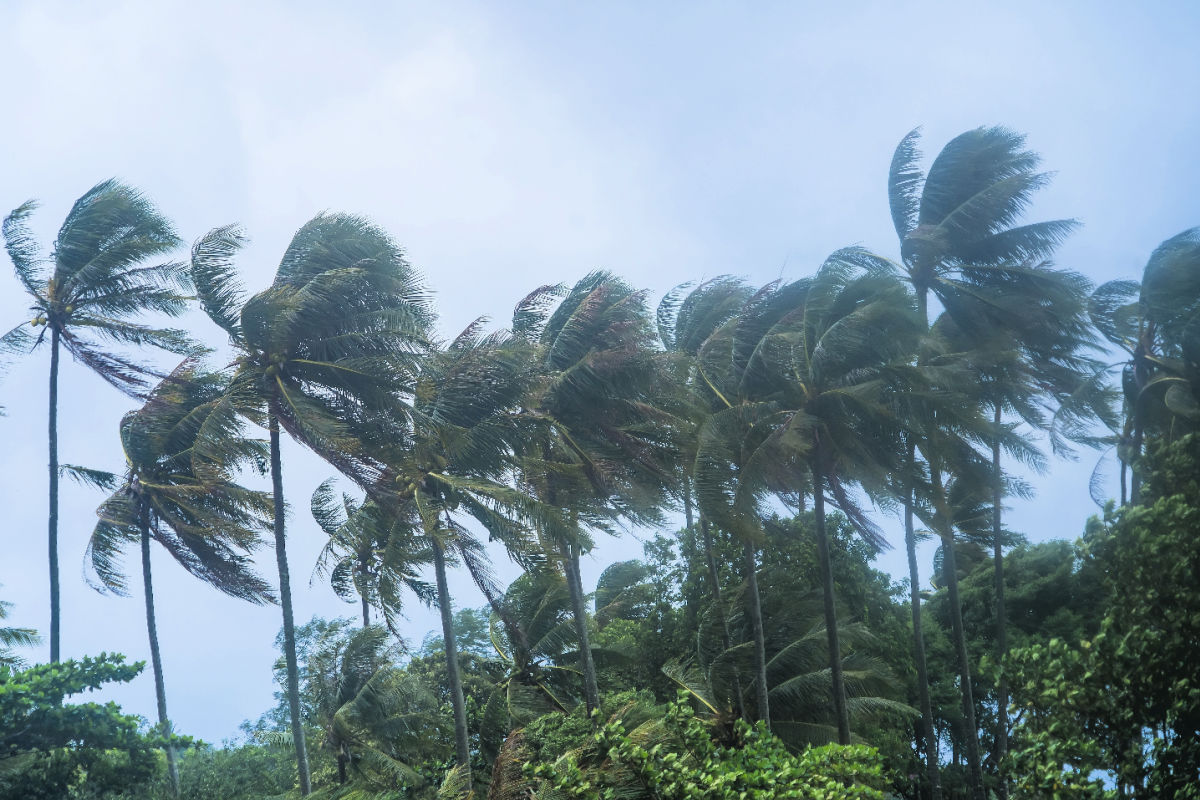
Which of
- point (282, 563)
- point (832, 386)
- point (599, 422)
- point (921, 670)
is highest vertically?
point (599, 422)

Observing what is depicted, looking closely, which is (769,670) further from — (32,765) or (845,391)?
(32,765)

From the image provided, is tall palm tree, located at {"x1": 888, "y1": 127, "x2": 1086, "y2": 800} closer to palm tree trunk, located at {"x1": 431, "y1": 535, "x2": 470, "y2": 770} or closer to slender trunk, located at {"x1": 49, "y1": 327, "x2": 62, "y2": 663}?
palm tree trunk, located at {"x1": 431, "y1": 535, "x2": 470, "y2": 770}

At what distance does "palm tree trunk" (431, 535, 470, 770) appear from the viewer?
17375mm

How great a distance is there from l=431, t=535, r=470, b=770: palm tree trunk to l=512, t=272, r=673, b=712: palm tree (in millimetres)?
2028

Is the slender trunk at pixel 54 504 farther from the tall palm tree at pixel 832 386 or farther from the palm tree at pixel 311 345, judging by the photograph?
the tall palm tree at pixel 832 386

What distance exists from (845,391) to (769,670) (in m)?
7.21

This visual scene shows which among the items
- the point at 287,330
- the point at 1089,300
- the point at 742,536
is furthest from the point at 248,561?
the point at 1089,300

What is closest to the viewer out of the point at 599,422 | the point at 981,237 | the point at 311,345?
the point at 311,345

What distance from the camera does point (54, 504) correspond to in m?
21.1

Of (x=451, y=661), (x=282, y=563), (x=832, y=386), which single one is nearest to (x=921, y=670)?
(x=832, y=386)

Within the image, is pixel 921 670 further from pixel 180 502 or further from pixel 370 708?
pixel 180 502

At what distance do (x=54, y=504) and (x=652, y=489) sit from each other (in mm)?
12090

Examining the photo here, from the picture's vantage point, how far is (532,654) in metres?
24.2

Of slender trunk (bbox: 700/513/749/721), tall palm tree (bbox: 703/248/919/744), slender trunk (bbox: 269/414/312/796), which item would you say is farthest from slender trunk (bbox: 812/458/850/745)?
slender trunk (bbox: 269/414/312/796)
